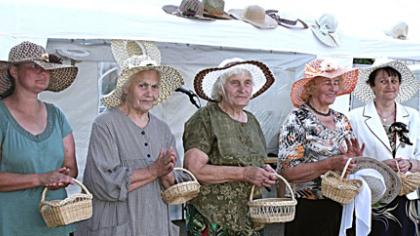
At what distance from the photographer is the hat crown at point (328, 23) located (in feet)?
14.1

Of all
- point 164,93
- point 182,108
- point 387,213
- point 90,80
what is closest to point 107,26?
point 164,93

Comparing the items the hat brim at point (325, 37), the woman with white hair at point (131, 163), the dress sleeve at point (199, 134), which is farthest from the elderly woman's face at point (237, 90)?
the hat brim at point (325, 37)

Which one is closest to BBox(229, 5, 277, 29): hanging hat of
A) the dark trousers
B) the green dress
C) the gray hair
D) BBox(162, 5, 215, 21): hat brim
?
BBox(162, 5, 215, 21): hat brim

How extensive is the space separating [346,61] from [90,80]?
2.10 meters

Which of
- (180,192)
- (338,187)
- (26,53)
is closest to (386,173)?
(338,187)

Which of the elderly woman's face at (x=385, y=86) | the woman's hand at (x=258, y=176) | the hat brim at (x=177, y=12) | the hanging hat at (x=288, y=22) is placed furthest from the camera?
the hanging hat at (x=288, y=22)

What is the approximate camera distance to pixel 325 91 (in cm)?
302

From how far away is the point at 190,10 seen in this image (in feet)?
11.3

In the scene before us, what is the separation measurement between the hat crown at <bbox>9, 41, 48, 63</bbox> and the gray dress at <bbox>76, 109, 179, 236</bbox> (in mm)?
351

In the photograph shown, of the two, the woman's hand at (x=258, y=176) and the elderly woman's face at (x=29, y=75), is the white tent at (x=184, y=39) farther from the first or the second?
the woman's hand at (x=258, y=176)

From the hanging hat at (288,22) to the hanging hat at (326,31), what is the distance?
9cm

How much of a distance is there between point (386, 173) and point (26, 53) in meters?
1.78

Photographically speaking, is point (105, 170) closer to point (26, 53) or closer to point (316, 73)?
point (26, 53)

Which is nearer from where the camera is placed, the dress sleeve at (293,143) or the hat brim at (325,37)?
the dress sleeve at (293,143)
